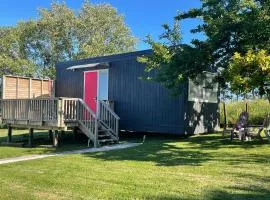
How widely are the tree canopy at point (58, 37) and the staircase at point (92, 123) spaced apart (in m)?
22.3

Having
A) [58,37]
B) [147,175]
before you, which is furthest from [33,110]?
[58,37]

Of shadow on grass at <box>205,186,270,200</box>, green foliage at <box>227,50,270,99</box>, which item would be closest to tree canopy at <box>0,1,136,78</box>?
green foliage at <box>227,50,270,99</box>

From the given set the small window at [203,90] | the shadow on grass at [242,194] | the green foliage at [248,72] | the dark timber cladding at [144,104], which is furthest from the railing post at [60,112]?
the shadow on grass at [242,194]

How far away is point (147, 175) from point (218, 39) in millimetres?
5838

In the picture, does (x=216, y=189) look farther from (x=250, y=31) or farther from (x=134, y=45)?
(x=134, y=45)

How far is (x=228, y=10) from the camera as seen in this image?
40.3 feet

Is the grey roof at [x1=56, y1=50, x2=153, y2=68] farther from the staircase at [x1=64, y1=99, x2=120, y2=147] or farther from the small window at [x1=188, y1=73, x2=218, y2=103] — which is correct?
the staircase at [x1=64, y1=99, x2=120, y2=147]

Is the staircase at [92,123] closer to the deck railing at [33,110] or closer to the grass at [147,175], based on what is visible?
the deck railing at [33,110]

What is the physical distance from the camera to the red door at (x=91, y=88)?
17.9 metres

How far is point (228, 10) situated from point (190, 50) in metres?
1.65

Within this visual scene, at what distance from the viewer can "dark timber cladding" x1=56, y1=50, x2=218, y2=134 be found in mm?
15031

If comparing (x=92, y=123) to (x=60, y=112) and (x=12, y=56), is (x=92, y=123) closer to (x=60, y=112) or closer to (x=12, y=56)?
(x=60, y=112)

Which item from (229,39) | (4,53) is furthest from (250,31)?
(4,53)

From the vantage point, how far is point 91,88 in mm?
18141
